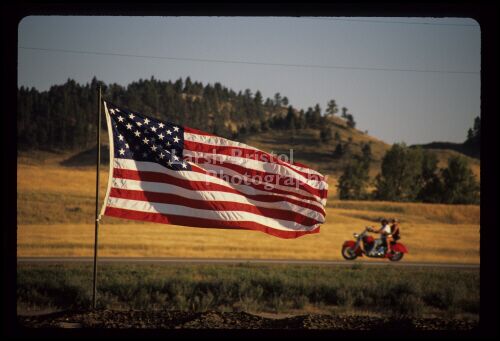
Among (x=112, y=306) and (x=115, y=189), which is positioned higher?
(x=115, y=189)

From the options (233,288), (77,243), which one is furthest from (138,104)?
(233,288)

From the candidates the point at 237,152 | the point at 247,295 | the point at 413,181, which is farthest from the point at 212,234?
the point at 413,181

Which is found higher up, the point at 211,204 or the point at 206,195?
the point at 206,195

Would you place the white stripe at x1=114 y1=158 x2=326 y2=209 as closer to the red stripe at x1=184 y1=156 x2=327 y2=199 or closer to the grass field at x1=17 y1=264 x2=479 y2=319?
the red stripe at x1=184 y1=156 x2=327 y2=199

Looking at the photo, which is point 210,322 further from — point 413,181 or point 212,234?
point 413,181

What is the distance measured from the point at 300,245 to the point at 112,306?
22848mm

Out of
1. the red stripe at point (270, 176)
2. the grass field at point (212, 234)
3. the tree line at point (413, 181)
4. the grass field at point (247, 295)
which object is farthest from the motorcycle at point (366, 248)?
the tree line at point (413, 181)

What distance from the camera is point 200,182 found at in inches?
329

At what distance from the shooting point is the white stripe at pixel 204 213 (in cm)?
796

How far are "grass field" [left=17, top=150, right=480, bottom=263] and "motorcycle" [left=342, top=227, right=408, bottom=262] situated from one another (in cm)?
581

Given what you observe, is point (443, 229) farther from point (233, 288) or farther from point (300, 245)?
point (233, 288)

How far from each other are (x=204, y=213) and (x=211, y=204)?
18 centimetres

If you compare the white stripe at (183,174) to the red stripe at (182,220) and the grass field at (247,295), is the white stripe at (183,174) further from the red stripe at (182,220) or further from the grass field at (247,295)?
the grass field at (247,295)

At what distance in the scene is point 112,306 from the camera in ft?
39.4
